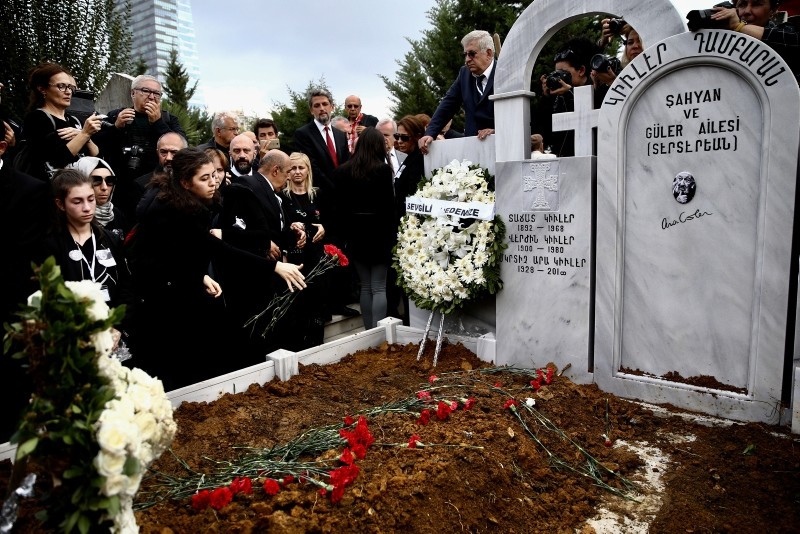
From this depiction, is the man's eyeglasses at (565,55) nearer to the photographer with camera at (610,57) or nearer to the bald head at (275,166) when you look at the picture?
the photographer with camera at (610,57)

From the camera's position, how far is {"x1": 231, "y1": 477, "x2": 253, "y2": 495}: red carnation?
268 centimetres

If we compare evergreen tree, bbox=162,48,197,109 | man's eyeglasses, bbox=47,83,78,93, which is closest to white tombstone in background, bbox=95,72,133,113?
man's eyeglasses, bbox=47,83,78,93

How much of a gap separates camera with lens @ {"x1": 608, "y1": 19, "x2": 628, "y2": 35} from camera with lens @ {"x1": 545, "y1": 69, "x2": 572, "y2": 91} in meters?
0.56

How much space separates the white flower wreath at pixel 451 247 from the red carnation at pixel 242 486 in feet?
8.38

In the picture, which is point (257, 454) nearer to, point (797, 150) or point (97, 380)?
point (97, 380)

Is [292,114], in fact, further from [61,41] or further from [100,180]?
[100,180]

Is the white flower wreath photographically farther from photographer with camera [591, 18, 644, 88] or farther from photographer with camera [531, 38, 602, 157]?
photographer with camera [591, 18, 644, 88]

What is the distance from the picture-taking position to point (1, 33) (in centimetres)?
1031

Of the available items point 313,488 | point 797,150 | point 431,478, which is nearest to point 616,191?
point 797,150

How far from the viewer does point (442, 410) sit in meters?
3.61

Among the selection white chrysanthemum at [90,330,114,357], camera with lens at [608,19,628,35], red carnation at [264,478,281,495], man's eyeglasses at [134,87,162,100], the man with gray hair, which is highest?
camera with lens at [608,19,628,35]

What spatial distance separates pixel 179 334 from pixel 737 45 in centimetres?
434

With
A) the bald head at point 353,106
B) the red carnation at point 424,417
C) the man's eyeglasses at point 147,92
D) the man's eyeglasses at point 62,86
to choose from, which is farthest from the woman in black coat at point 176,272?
the bald head at point 353,106

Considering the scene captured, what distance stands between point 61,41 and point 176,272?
32.2ft
